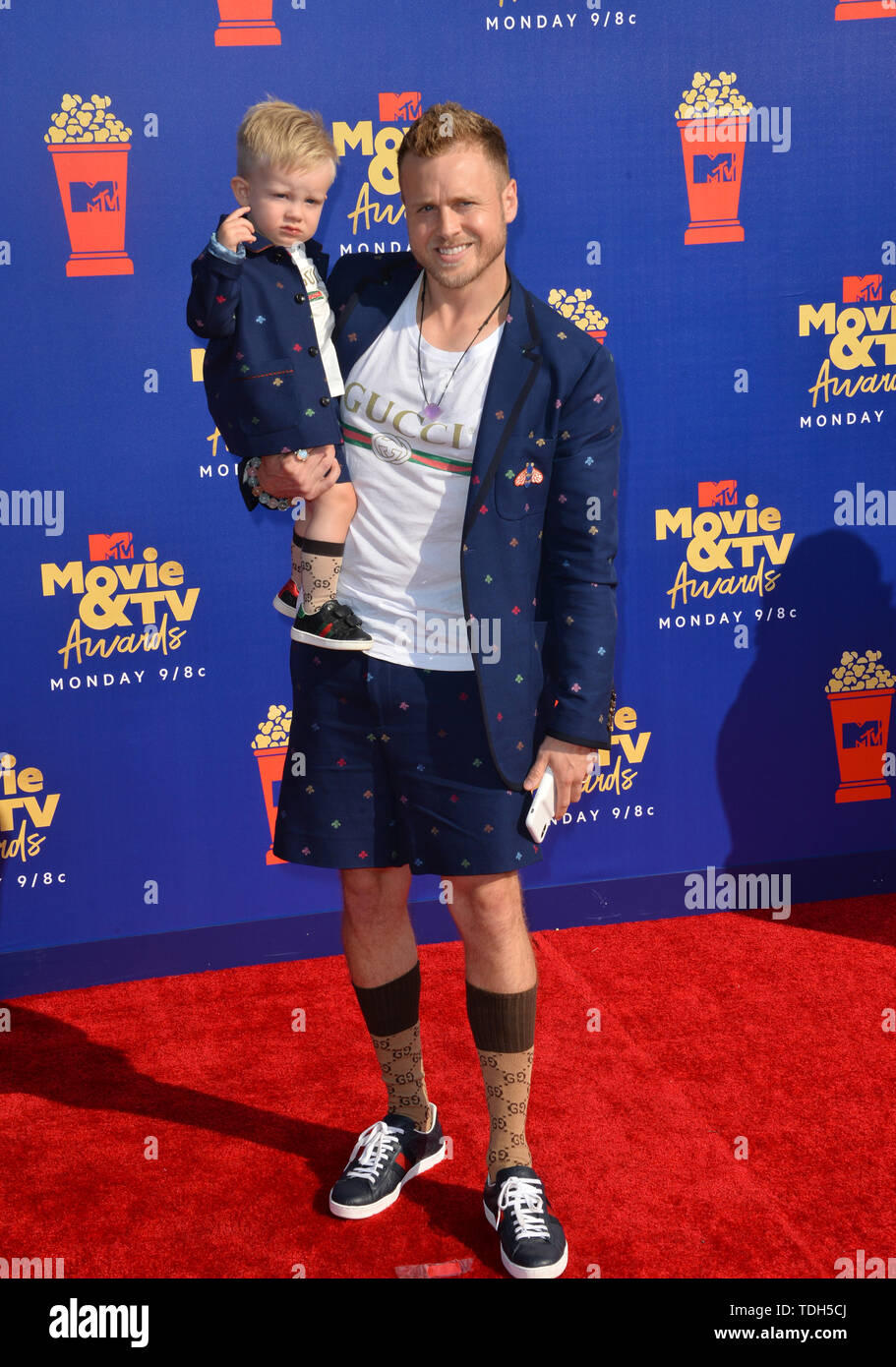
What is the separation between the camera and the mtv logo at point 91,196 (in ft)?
10.2

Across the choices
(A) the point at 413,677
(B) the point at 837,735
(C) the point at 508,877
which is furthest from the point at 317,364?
(B) the point at 837,735

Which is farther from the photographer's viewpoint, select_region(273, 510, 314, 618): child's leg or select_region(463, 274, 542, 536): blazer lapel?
select_region(273, 510, 314, 618): child's leg

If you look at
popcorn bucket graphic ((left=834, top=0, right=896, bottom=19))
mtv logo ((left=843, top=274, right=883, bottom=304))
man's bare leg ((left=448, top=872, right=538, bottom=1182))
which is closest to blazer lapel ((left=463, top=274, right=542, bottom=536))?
man's bare leg ((left=448, top=872, right=538, bottom=1182))

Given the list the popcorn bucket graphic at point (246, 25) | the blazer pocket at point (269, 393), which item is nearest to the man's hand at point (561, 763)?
the blazer pocket at point (269, 393)

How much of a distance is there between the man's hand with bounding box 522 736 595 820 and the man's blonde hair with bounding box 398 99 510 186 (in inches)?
37.7

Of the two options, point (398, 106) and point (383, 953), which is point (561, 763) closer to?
point (383, 953)

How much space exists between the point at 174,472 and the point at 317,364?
1198 mm

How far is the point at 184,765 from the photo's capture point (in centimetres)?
347

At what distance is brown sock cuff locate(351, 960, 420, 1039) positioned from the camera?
2.49m

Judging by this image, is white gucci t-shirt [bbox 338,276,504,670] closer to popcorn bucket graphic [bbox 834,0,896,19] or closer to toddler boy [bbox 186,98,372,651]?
toddler boy [bbox 186,98,372,651]

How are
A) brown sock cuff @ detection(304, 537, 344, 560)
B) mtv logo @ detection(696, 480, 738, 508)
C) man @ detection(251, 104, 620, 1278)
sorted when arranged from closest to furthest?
man @ detection(251, 104, 620, 1278) → brown sock cuff @ detection(304, 537, 344, 560) → mtv logo @ detection(696, 480, 738, 508)

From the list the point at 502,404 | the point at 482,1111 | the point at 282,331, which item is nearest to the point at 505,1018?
the point at 482,1111

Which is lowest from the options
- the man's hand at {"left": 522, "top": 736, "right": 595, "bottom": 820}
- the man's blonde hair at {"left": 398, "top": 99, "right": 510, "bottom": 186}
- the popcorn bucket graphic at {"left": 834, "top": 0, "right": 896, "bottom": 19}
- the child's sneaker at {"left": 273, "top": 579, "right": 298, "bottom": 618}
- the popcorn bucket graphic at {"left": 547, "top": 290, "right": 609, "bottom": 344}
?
the man's hand at {"left": 522, "top": 736, "right": 595, "bottom": 820}

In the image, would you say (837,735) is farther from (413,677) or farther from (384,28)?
(384,28)
